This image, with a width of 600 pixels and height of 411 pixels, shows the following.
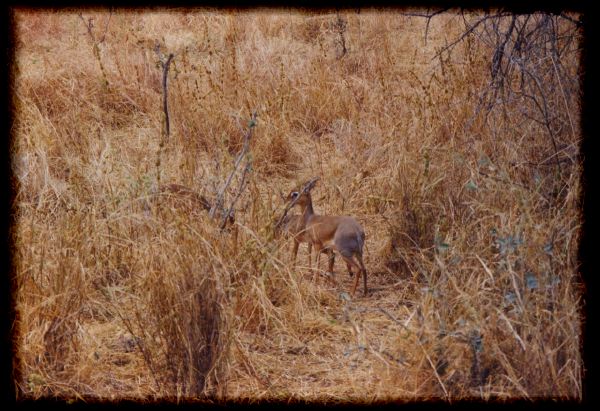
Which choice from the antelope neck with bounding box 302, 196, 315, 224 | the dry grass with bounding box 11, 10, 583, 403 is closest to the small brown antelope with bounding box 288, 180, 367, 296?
the antelope neck with bounding box 302, 196, 315, 224

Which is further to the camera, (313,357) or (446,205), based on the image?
(446,205)

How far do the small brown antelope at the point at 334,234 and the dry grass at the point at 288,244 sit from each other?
185mm

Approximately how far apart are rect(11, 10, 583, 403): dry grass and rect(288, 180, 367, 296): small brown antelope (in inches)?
7.3

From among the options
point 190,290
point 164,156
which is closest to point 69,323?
point 190,290

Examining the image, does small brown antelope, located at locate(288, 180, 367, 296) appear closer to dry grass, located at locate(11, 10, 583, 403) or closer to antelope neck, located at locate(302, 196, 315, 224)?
antelope neck, located at locate(302, 196, 315, 224)

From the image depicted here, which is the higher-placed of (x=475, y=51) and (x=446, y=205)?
(x=475, y=51)

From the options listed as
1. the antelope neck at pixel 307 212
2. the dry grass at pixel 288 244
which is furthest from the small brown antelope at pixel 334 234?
the dry grass at pixel 288 244

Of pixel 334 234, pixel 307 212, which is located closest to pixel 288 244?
pixel 307 212

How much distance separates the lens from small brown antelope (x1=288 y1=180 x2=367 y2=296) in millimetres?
4941

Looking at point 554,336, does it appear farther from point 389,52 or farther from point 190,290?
point 389,52

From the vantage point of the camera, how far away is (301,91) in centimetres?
748

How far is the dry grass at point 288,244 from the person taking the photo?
3.59m

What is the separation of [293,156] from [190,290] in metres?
3.35

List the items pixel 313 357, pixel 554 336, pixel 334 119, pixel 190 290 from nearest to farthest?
pixel 554 336, pixel 190 290, pixel 313 357, pixel 334 119
